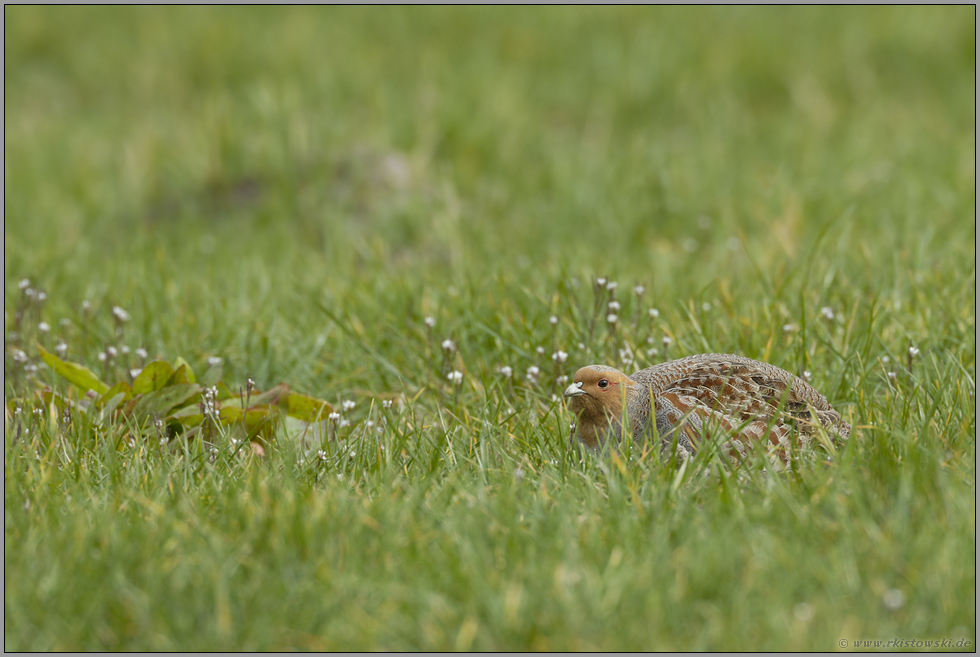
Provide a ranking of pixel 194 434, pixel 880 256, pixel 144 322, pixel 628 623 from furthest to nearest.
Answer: pixel 880 256 < pixel 144 322 < pixel 194 434 < pixel 628 623

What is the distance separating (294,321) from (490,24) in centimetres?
629

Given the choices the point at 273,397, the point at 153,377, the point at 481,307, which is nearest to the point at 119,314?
the point at 153,377

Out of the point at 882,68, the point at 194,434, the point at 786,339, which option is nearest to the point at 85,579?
the point at 194,434

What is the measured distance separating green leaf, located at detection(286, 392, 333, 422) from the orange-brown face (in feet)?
3.82

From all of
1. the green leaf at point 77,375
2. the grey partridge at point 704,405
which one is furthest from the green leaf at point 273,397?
the grey partridge at point 704,405

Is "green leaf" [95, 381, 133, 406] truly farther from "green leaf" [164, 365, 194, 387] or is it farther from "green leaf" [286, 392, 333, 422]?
"green leaf" [286, 392, 333, 422]

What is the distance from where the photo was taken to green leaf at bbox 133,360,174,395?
395 cm

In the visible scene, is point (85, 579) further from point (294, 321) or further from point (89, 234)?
point (89, 234)

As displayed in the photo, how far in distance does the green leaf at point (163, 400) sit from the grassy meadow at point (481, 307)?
0.11 metres

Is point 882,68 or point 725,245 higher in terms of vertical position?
point 882,68

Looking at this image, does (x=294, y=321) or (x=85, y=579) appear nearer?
(x=85, y=579)

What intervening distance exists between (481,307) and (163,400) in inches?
65.7

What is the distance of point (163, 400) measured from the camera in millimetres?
3930

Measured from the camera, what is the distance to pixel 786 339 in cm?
441
